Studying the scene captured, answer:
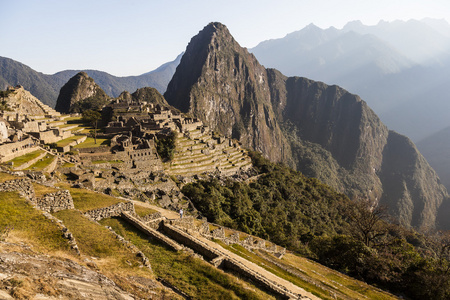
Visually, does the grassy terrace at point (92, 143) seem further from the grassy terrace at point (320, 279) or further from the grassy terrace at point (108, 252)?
the grassy terrace at point (108, 252)

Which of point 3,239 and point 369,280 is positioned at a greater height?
point 3,239

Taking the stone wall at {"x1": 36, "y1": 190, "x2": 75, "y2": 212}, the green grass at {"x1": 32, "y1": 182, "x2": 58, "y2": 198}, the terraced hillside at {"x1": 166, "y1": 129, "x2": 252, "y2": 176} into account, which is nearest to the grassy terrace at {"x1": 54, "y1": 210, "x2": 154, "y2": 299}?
the stone wall at {"x1": 36, "y1": 190, "x2": 75, "y2": 212}

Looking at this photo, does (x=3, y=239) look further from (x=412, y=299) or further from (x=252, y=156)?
(x=252, y=156)

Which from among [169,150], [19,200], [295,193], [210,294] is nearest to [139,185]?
[169,150]

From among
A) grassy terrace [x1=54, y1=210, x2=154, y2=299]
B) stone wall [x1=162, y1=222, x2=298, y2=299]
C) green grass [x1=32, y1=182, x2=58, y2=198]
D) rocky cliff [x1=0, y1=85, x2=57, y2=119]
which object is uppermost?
rocky cliff [x1=0, y1=85, x2=57, y2=119]

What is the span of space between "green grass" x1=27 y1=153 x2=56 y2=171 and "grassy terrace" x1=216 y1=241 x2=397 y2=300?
874 inches

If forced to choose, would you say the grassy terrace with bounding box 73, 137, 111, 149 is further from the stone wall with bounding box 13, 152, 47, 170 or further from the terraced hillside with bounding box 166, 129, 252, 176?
the terraced hillside with bounding box 166, 129, 252, 176

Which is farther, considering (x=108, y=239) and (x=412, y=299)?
(x=412, y=299)

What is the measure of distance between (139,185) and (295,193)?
63.4 meters

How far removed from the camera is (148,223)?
1739 centimetres

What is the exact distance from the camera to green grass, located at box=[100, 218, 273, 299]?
11.1m

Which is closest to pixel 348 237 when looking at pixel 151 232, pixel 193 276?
pixel 151 232

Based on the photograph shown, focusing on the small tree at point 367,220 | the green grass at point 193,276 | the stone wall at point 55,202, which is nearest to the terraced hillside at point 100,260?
the green grass at point 193,276

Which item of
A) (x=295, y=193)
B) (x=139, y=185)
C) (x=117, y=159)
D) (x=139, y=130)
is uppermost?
(x=139, y=130)
